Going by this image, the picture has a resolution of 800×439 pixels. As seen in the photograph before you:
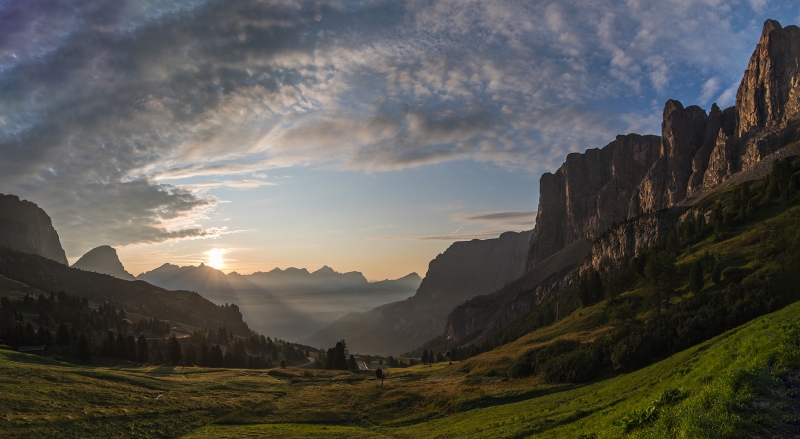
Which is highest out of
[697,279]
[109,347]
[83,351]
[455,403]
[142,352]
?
[697,279]

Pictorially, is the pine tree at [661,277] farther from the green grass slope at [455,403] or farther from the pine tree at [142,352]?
the pine tree at [142,352]

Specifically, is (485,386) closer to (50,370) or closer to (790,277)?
(790,277)

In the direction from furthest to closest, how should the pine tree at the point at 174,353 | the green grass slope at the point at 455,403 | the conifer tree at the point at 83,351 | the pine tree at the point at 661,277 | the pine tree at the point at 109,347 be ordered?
the pine tree at the point at 174,353, the pine tree at the point at 109,347, the conifer tree at the point at 83,351, the pine tree at the point at 661,277, the green grass slope at the point at 455,403

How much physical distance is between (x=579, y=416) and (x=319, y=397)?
60310mm

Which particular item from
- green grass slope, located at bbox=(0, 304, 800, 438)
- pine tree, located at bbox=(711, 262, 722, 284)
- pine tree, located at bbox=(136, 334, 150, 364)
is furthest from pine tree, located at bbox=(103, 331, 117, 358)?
pine tree, located at bbox=(711, 262, 722, 284)

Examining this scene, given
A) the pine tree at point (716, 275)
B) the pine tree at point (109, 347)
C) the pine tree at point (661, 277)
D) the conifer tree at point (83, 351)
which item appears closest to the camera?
the pine tree at point (661, 277)

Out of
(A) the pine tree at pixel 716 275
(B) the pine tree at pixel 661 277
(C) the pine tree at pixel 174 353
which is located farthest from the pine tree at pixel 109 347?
(A) the pine tree at pixel 716 275

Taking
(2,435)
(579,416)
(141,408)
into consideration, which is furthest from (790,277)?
(2,435)

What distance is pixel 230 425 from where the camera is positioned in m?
56.8

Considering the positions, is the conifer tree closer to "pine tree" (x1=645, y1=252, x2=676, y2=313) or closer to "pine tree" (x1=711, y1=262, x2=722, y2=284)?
"pine tree" (x1=645, y1=252, x2=676, y2=313)

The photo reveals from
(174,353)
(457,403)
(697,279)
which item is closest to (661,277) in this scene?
(697,279)

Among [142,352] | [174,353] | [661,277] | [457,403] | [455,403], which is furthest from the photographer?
[174,353]

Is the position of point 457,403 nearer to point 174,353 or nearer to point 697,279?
point 697,279

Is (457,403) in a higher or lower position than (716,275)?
lower
